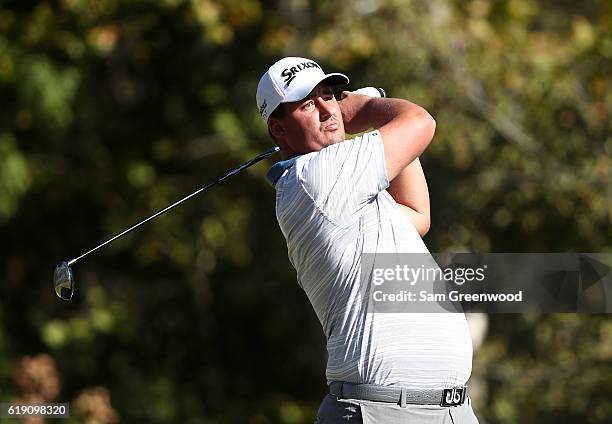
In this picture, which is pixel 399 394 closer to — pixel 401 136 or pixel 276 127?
pixel 401 136

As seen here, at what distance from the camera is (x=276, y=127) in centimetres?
339

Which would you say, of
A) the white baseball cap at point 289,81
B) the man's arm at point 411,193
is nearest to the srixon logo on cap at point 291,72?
the white baseball cap at point 289,81

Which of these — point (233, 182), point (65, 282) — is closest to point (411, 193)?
point (65, 282)

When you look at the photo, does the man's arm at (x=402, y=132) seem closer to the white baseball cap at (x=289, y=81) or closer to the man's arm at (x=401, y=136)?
the man's arm at (x=401, y=136)

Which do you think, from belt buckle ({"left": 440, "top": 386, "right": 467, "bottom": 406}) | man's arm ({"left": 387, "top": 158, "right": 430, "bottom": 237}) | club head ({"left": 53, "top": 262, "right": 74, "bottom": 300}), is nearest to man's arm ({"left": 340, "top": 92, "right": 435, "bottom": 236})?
man's arm ({"left": 387, "top": 158, "right": 430, "bottom": 237})

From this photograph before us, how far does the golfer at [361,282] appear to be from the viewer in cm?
306

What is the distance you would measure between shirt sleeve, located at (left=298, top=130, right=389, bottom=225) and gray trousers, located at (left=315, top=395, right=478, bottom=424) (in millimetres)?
426

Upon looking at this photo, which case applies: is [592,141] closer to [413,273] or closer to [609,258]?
[609,258]

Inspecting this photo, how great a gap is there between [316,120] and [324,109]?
0.03 m

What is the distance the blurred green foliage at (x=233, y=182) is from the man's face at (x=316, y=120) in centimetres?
391

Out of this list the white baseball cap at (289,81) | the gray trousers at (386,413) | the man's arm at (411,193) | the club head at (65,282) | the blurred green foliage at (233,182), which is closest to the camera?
the gray trousers at (386,413)

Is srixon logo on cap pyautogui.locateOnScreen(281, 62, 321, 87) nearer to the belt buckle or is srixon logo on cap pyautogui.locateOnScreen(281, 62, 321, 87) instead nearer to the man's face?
the man's face

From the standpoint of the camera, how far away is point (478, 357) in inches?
352

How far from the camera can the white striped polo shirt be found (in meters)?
3.06
